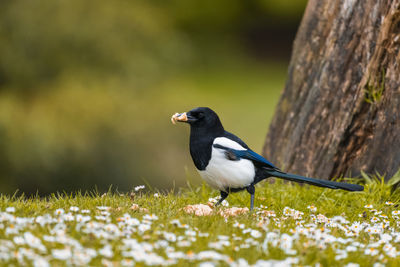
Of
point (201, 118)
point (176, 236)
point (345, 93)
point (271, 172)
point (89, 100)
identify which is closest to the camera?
point (176, 236)

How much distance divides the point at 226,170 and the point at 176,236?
1247mm

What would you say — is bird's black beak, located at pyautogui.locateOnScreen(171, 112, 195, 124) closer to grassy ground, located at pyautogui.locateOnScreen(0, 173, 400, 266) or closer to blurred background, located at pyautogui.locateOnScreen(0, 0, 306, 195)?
grassy ground, located at pyautogui.locateOnScreen(0, 173, 400, 266)

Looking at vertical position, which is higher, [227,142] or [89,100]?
[227,142]

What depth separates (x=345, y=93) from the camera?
571 centimetres

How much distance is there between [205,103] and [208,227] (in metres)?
11.7

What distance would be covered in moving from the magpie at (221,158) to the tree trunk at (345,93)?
3.30ft

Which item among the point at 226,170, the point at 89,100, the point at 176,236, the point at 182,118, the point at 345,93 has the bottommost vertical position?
the point at 89,100

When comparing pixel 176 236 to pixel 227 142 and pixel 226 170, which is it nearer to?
pixel 226 170

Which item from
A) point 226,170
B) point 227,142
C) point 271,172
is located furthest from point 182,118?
point 271,172

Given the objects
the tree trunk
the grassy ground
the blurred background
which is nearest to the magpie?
the grassy ground

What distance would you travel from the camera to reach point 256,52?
21656mm

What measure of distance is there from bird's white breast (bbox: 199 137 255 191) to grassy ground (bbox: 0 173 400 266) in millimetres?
311

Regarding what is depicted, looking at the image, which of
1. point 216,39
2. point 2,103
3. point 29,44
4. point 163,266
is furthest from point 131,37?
point 163,266

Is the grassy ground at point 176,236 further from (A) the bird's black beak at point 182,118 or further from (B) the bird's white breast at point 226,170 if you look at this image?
(A) the bird's black beak at point 182,118
